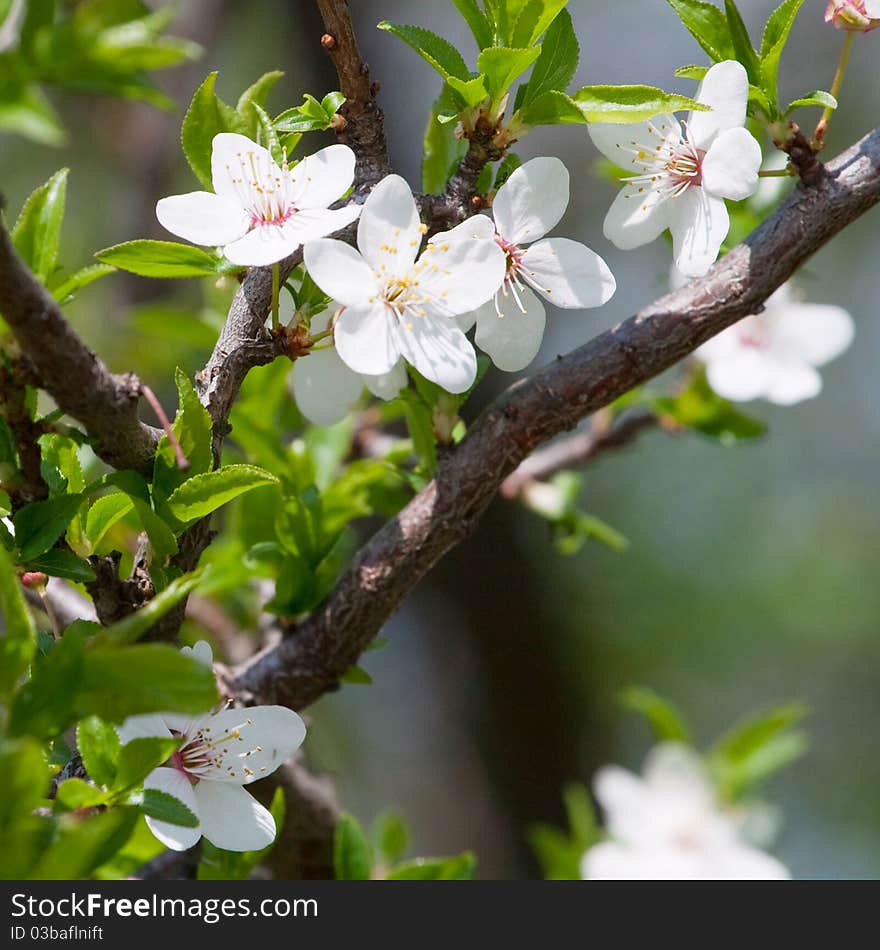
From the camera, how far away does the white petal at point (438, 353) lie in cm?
88

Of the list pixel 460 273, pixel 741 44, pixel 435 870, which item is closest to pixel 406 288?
pixel 460 273

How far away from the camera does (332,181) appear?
86 centimetres

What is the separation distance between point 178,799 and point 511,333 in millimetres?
479

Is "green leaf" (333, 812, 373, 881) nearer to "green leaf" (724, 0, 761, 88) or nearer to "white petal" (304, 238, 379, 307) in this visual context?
"white petal" (304, 238, 379, 307)

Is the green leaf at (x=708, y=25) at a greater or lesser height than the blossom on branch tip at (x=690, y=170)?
greater

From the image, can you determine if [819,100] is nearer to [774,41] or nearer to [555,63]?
[774,41]

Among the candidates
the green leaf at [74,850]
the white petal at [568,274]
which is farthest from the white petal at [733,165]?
the green leaf at [74,850]

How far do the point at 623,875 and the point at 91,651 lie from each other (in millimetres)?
1308

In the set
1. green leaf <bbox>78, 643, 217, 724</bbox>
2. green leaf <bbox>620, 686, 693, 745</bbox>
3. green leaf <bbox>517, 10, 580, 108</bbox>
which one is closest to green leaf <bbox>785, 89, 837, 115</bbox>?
green leaf <bbox>517, 10, 580, 108</bbox>

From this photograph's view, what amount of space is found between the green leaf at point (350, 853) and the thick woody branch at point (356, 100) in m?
0.74

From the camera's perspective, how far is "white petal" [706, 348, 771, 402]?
57.3 inches

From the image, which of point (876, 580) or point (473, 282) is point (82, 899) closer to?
point (473, 282)

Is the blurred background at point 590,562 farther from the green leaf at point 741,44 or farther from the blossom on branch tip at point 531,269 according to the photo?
the green leaf at point 741,44

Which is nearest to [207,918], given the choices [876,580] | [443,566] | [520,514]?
[443,566]
